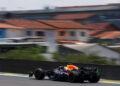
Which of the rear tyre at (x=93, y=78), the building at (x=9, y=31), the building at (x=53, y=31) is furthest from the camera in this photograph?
the building at (x=53, y=31)

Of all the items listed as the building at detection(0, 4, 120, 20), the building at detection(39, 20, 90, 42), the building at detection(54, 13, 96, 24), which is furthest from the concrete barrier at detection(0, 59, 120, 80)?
the building at detection(0, 4, 120, 20)

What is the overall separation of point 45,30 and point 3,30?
8907mm

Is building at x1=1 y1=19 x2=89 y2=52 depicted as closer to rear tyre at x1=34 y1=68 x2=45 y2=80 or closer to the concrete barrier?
the concrete barrier

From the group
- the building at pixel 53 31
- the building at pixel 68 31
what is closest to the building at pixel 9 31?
the building at pixel 53 31

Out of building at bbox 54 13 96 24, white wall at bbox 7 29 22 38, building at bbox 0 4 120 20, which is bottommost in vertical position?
white wall at bbox 7 29 22 38

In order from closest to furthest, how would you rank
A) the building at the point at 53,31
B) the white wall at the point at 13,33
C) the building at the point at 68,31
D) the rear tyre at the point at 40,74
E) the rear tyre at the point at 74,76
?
the rear tyre at the point at 74,76 → the rear tyre at the point at 40,74 → the white wall at the point at 13,33 → the building at the point at 53,31 → the building at the point at 68,31

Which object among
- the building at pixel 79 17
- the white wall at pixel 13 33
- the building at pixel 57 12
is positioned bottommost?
the white wall at pixel 13 33

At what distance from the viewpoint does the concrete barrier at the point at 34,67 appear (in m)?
14.7

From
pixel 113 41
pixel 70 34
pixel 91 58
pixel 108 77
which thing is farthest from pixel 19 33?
pixel 108 77

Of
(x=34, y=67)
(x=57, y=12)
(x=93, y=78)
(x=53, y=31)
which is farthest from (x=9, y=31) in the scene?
(x=93, y=78)

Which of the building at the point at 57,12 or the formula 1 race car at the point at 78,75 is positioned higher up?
the building at the point at 57,12

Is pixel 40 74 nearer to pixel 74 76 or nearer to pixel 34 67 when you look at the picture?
pixel 74 76

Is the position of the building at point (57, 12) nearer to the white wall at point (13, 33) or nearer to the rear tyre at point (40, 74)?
the white wall at point (13, 33)

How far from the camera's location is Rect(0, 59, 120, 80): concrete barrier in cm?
1469
